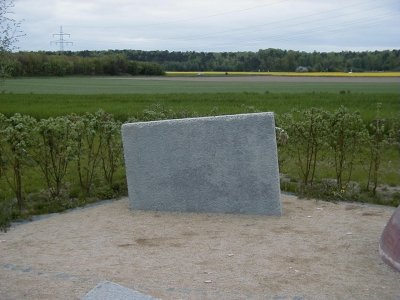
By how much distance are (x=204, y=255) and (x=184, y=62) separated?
61050 mm

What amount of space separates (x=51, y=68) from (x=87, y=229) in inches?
2001

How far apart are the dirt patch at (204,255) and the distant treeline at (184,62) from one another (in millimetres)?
46689

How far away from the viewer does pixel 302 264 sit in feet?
18.1

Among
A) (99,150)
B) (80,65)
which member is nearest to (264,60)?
(80,65)

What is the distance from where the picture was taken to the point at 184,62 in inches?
2596

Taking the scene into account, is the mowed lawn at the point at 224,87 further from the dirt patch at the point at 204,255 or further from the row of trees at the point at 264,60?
the dirt patch at the point at 204,255

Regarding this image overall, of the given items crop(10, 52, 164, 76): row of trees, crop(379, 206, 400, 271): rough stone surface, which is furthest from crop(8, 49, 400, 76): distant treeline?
crop(379, 206, 400, 271): rough stone surface

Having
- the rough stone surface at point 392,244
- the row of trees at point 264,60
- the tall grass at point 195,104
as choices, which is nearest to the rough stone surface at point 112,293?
the rough stone surface at point 392,244

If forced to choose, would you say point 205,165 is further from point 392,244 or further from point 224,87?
point 224,87

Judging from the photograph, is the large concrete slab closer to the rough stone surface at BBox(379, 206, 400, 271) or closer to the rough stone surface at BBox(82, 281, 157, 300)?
the rough stone surface at BBox(379, 206, 400, 271)

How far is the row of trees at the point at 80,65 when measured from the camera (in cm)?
5438

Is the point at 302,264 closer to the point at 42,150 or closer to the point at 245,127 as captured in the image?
the point at 245,127

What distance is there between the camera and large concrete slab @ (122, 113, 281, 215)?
741cm

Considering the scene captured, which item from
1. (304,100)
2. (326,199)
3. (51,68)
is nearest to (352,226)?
(326,199)
